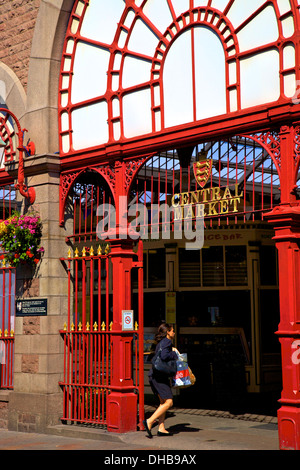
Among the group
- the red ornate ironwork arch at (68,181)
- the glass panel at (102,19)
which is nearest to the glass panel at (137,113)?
the red ornate ironwork arch at (68,181)

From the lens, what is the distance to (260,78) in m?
9.52

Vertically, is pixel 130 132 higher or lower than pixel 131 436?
higher

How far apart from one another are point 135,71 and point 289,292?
4471mm

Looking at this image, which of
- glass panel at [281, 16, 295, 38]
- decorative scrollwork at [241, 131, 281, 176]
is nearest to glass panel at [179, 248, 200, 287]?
decorative scrollwork at [241, 131, 281, 176]

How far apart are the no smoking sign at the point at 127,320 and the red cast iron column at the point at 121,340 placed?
0.24 ft

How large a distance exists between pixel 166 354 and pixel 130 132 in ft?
11.5

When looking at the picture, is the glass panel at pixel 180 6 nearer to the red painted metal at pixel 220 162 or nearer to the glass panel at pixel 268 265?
the red painted metal at pixel 220 162

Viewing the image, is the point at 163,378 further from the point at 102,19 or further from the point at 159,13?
the point at 102,19

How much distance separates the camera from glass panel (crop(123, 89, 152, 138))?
10977mm

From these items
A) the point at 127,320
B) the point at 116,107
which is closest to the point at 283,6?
the point at 116,107

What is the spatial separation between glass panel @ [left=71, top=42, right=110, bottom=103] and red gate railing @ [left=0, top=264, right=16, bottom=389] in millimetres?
3382

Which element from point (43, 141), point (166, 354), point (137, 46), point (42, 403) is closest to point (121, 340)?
point (166, 354)

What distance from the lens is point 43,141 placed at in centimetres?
1205
